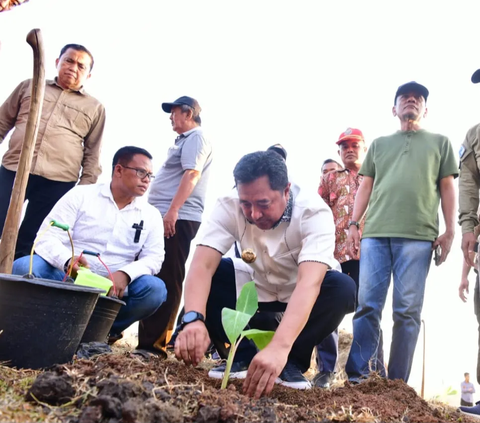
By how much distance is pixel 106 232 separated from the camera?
3303 millimetres

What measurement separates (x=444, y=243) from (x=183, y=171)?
1.99 meters

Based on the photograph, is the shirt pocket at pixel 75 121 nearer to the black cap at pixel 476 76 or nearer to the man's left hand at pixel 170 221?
the man's left hand at pixel 170 221

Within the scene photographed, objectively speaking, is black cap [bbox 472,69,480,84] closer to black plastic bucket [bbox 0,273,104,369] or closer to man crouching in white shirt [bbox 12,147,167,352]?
man crouching in white shirt [bbox 12,147,167,352]

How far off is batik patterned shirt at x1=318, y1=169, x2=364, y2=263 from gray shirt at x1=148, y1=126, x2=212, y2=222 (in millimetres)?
987

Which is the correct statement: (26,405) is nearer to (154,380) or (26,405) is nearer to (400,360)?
(154,380)

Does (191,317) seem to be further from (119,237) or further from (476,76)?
(476,76)

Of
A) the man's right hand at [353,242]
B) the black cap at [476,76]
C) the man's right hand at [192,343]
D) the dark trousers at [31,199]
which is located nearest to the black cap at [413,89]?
the black cap at [476,76]

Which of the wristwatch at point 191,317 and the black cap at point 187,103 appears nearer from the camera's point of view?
the wristwatch at point 191,317

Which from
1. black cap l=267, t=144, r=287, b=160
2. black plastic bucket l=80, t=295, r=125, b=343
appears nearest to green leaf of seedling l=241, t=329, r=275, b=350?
black plastic bucket l=80, t=295, r=125, b=343

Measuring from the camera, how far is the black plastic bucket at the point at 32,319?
6.94ft

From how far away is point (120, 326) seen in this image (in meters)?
3.25

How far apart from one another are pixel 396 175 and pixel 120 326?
6.54 ft

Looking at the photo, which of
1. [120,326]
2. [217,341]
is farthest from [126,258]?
[217,341]

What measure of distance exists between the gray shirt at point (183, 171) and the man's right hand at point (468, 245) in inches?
74.8
